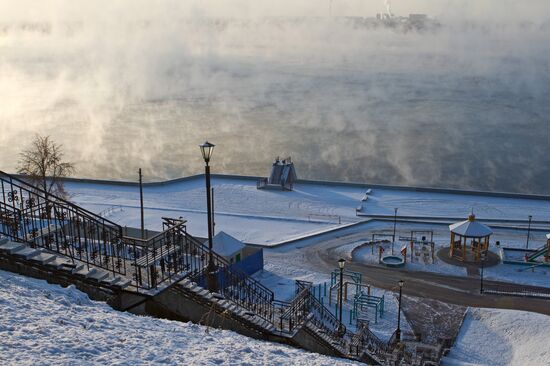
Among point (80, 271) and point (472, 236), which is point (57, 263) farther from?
point (472, 236)

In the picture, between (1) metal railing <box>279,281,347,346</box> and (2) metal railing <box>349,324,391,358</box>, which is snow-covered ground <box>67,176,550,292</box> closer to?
(1) metal railing <box>279,281,347,346</box>

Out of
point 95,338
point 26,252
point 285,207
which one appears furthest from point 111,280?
point 285,207

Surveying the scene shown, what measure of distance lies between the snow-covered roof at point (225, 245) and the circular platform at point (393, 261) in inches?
264

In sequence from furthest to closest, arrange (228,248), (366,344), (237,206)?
(237,206), (228,248), (366,344)

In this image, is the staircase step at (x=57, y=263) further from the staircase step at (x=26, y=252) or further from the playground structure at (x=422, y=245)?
the playground structure at (x=422, y=245)

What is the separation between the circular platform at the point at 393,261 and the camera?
26.7 m

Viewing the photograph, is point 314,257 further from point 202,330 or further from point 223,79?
point 223,79

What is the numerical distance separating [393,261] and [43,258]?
19.2 metres

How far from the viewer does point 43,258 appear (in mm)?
10234

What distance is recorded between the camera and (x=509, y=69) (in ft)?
417

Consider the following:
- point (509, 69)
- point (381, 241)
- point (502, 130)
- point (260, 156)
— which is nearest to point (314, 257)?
point (381, 241)

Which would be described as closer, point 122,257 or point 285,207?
point 122,257

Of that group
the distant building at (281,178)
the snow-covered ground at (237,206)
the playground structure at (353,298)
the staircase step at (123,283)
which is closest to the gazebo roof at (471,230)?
the playground structure at (353,298)

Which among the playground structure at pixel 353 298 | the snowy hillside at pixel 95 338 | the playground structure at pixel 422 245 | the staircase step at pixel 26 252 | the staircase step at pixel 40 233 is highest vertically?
the staircase step at pixel 40 233
